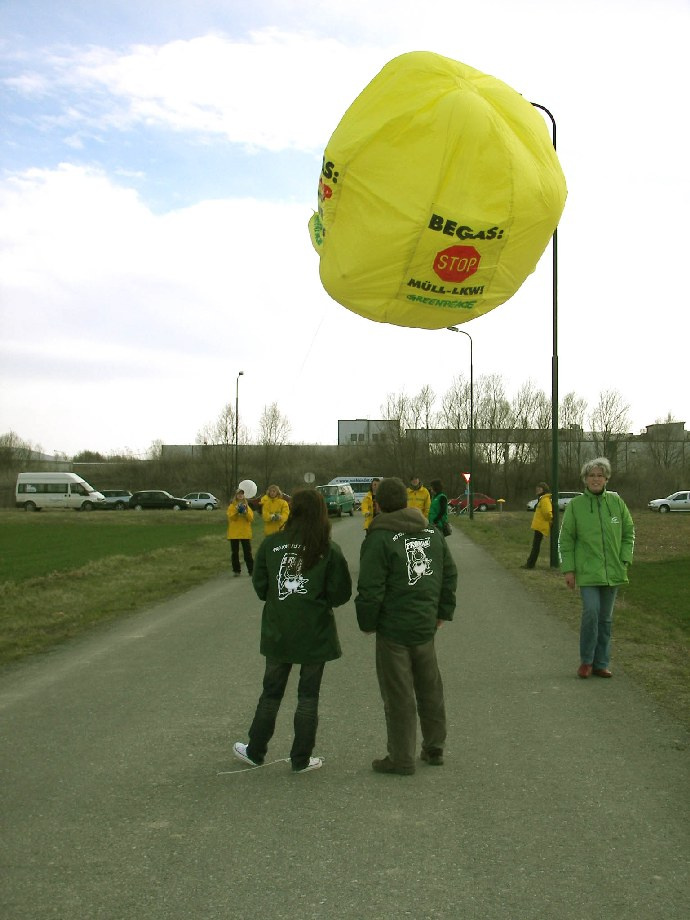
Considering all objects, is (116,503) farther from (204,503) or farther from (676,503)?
(676,503)

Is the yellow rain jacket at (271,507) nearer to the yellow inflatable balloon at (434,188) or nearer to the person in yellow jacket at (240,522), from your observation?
the person in yellow jacket at (240,522)

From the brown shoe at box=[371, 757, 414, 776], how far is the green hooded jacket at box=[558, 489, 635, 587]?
320 centimetres

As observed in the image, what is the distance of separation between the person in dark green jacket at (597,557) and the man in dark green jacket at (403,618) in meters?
2.80

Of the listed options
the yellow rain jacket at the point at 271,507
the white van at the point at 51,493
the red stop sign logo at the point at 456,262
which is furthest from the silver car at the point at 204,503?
the red stop sign logo at the point at 456,262

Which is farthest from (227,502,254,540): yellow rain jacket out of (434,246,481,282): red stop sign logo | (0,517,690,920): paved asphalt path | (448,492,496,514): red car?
(448,492,496,514): red car

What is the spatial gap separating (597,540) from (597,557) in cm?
15

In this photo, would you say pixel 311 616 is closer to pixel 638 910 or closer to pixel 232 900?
pixel 232 900

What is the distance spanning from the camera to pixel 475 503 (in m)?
72.2

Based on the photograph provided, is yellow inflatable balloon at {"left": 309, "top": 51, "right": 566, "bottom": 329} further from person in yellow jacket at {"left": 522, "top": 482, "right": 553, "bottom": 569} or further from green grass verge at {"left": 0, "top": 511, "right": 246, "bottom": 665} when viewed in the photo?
person in yellow jacket at {"left": 522, "top": 482, "right": 553, "bottom": 569}

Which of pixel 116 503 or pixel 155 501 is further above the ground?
pixel 155 501

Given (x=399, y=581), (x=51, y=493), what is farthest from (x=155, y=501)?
(x=399, y=581)

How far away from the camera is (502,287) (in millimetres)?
5004

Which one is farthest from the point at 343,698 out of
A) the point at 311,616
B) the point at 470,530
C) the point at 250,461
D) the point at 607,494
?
the point at 250,461

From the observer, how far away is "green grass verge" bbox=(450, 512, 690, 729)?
769cm
